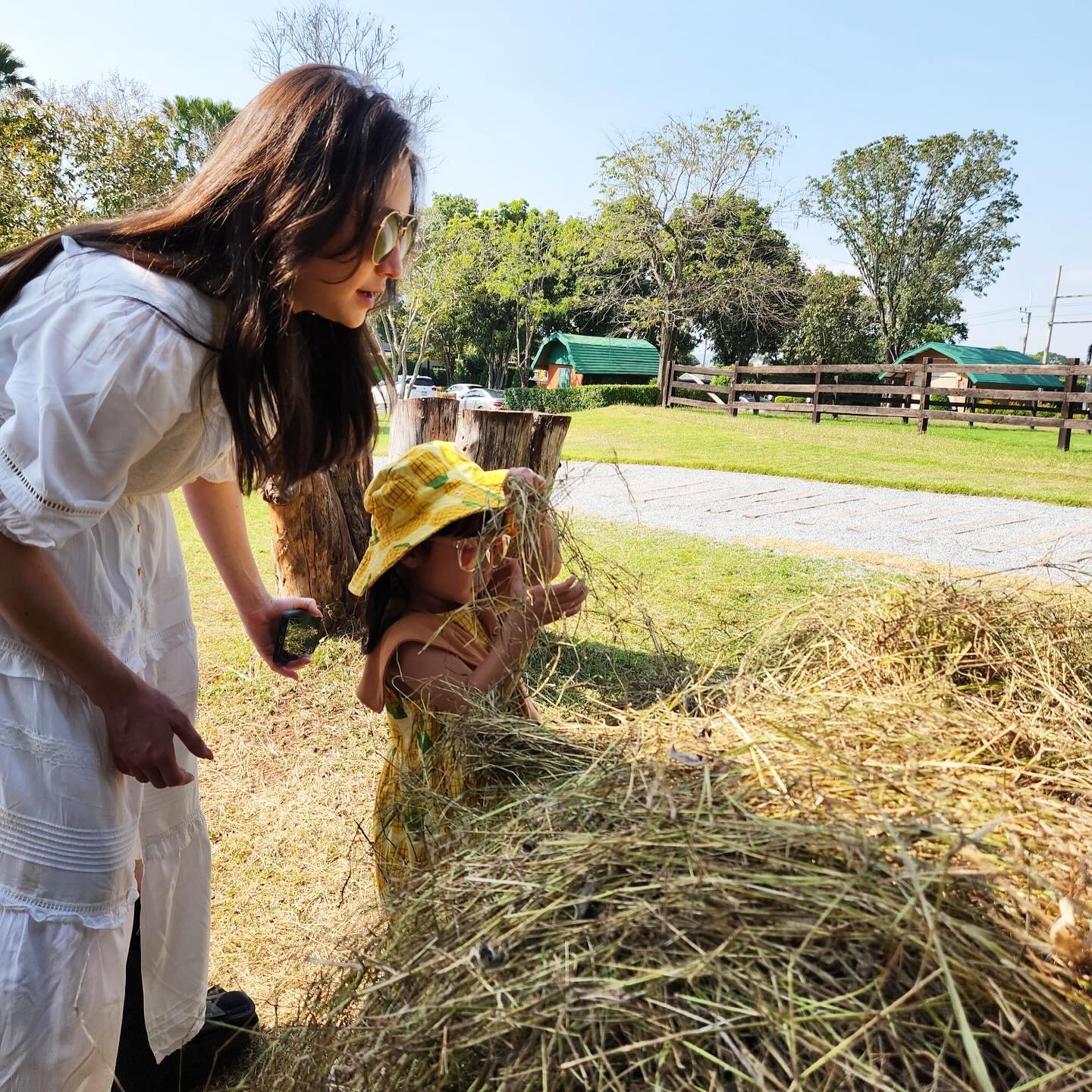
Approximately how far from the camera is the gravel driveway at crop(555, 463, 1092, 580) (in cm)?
628

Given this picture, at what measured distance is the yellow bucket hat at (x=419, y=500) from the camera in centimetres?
180

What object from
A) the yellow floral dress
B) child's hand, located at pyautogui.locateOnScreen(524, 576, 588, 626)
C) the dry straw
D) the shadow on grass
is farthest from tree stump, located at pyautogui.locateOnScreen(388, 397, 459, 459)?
the dry straw

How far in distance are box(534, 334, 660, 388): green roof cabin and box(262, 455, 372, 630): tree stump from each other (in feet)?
112

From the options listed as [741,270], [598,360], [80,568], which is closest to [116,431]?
[80,568]

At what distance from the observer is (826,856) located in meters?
1.01

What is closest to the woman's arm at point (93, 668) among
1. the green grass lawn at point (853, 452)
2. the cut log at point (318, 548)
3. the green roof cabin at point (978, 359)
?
the cut log at point (318, 548)

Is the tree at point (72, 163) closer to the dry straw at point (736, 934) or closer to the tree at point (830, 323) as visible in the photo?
the dry straw at point (736, 934)

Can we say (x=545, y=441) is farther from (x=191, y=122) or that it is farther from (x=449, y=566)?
(x=191, y=122)

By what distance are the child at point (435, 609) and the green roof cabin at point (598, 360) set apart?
36692 mm

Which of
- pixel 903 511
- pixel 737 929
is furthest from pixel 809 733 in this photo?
pixel 903 511

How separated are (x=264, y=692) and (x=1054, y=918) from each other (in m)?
3.87

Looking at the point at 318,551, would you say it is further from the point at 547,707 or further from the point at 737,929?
the point at 737,929

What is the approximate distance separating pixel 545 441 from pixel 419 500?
7.28 ft

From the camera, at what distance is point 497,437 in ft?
13.0
